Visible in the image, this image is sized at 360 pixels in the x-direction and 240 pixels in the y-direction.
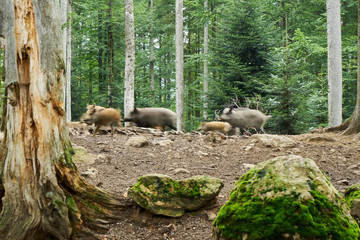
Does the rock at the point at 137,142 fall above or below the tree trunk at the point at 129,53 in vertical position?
below

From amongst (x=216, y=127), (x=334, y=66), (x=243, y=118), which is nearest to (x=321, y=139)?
(x=243, y=118)

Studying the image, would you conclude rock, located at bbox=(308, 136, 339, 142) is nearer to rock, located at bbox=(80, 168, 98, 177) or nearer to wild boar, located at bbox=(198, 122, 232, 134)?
wild boar, located at bbox=(198, 122, 232, 134)

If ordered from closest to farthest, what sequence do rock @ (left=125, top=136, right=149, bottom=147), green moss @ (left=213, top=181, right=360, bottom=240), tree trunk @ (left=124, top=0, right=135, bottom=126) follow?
green moss @ (left=213, top=181, right=360, bottom=240) → rock @ (left=125, top=136, right=149, bottom=147) → tree trunk @ (left=124, top=0, right=135, bottom=126)

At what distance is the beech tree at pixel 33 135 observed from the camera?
2844 mm

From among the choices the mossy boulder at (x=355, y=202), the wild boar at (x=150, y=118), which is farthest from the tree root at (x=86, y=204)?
the wild boar at (x=150, y=118)

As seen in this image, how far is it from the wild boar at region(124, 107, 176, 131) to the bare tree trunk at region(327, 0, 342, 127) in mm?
5828

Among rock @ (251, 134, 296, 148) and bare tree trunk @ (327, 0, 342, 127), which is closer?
rock @ (251, 134, 296, 148)

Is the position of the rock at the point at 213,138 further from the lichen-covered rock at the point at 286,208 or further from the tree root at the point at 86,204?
the lichen-covered rock at the point at 286,208

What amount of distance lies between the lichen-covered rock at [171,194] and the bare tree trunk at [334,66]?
9.01 m

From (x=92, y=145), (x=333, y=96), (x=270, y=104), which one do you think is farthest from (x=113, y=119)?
(x=333, y=96)

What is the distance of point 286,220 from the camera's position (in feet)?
6.61

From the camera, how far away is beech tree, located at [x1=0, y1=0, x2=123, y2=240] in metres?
2.84

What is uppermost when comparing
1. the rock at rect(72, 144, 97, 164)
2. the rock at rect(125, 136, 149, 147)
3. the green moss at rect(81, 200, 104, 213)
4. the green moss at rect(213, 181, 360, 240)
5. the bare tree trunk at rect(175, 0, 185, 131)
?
the bare tree trunk at rect(175, 0, 185, 131)

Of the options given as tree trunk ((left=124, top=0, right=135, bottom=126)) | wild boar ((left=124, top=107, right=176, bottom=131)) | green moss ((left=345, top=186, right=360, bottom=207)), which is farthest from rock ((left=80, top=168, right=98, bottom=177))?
tree trunk ((left=124, top=0, right=135, bottom=126))
